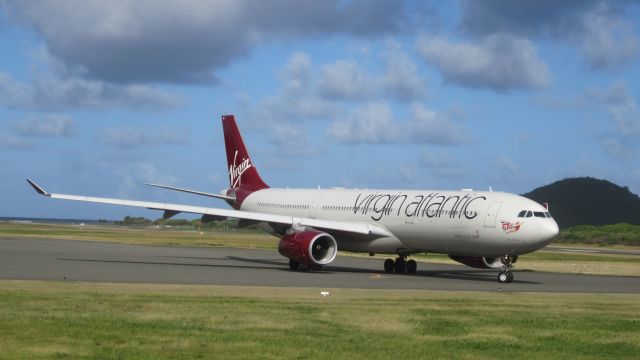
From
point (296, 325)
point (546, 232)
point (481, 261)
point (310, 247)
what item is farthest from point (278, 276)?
point (296, 325)

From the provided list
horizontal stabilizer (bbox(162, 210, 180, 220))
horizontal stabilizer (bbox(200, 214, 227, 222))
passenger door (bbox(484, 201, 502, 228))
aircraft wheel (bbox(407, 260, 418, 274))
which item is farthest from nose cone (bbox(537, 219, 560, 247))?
horizontal stabilizer (bbox(162, 210, 180, 220))

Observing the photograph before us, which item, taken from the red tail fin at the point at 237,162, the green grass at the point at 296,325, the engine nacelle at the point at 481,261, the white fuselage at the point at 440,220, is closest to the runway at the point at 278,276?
the engine nacelle at the point at 481,261

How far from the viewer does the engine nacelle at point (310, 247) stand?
34312mm

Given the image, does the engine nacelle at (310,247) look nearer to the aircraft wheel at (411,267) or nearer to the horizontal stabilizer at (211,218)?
the aircraft wheel at (411,267)

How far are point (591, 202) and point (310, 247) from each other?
149 metres

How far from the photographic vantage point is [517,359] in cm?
1297

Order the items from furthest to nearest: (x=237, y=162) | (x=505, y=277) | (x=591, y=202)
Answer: (x=591, y=202)
(x=237, y=162)
(x=505, y=277)

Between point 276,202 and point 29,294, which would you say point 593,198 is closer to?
point 276,202

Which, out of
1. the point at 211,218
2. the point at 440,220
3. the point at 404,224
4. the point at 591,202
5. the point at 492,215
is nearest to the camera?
the point at 492,215

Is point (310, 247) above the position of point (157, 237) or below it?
below

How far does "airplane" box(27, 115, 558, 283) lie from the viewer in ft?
105

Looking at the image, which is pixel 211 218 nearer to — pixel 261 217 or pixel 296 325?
pixel 261 217

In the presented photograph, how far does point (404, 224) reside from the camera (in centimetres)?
3569

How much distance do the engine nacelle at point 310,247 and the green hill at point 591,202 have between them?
138 m
